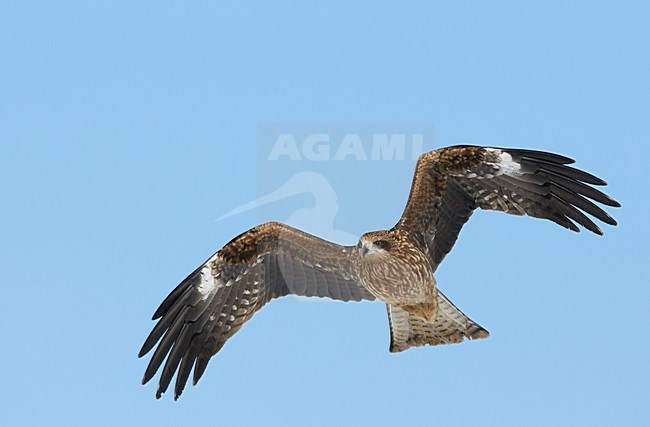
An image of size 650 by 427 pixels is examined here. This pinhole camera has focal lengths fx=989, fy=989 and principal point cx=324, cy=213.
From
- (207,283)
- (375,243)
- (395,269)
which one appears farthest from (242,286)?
(395,269)

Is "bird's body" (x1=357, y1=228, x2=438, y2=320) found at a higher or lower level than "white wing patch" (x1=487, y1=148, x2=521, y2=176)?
lower

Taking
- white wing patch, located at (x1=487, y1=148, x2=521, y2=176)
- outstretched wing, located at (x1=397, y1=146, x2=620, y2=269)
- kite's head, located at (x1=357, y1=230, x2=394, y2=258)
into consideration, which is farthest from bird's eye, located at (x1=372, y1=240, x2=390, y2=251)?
white wing patch, located at (x1=487, y1=148, x2=521, y2=176)

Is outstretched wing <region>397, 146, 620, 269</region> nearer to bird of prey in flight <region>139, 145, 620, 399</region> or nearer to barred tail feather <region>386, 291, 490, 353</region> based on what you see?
bird of prey in flight <region>139, 145, 620, 399</region>

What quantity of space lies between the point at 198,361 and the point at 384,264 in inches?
97.6

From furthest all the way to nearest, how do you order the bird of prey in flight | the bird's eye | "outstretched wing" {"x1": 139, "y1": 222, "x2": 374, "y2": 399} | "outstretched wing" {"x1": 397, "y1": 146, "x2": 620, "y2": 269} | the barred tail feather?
1. the barred tail feather
2. "outstretched wing" {"x1": 139, "y1": 222, "x2": 374, "y2": 399}
3. "outstretched wing" {"x1": 397, "y1": 146, "x2": 620, "y2": 269}
4. the bird of prey in flight
5. the bird's eye

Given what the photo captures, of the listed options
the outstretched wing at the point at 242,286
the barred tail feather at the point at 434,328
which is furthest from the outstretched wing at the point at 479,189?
the outstretched wing at the point at 242,286

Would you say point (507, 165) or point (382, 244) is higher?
point (507, 165)

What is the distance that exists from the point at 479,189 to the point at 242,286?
10.1 ft

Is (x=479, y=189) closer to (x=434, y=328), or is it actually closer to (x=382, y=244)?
(x=382, y=244)

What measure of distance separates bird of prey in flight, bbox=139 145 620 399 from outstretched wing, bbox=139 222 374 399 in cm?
1

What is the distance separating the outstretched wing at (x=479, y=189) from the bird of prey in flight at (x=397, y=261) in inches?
0.5

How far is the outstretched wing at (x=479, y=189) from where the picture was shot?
11.4 m

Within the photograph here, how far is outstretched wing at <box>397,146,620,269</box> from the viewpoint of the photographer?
11383mm

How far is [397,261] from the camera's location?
11.1 m
